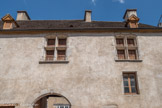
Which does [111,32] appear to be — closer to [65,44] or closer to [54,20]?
[65,44]

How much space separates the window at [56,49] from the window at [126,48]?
123 inches

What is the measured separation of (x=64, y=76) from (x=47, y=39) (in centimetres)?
267

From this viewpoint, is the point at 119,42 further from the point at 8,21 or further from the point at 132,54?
the point at 8,21

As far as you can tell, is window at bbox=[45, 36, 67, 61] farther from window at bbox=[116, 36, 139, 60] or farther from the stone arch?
window at bbox=[116, 36, 139, 60]

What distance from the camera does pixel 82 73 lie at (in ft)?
29.9

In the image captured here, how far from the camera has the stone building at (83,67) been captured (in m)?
8.58

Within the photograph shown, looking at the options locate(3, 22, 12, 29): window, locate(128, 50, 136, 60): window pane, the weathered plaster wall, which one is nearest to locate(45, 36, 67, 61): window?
the weathered plaster wall

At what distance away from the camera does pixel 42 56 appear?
959 centimetres

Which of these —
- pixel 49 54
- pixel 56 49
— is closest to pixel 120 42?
pixel 56 49

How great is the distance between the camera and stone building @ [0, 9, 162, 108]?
8578 millimetres

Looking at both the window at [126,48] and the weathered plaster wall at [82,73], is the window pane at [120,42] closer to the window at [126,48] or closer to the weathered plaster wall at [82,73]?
the window at [126,48]

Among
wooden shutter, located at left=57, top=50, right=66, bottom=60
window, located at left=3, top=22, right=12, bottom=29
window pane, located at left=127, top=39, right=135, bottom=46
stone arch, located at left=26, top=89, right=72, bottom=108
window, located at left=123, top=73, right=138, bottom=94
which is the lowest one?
stone arch, located at left=26, top=89, right=72, bottom=108

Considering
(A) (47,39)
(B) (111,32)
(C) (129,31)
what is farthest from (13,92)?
(C) (129,31)

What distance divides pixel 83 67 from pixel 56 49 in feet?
6.39
